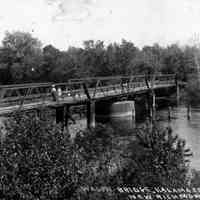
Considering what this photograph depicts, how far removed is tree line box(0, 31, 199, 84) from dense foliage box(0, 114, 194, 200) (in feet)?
222

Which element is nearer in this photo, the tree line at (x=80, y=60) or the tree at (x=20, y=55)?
the tree line at (x=80, y=60)

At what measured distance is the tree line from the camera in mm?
84625

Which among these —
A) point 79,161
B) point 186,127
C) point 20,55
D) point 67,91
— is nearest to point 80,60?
point 20,55

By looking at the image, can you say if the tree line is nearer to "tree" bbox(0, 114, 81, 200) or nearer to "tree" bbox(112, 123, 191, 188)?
"tree" bbox(112, 123, 191, 188)

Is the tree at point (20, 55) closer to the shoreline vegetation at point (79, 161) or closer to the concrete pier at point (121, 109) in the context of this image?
the concrete pier at point (121, 109)

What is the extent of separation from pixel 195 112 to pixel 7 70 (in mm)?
52545

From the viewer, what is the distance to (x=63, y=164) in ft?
32.7

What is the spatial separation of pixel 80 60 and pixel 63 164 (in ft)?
265

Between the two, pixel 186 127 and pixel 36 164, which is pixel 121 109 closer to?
pixel 186 127

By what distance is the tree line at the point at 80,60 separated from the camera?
84.6m

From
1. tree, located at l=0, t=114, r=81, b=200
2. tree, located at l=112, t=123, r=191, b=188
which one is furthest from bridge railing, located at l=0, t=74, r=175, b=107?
tree, located at l=0, t=114, r=81, b=200

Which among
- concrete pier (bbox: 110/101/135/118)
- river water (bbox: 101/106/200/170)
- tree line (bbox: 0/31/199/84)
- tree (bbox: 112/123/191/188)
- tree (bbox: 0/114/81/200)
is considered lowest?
river water (bbox: 101/106/200/170)

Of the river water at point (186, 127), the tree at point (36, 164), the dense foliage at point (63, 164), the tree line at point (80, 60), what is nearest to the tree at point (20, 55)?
the tree line at point (80, 60)

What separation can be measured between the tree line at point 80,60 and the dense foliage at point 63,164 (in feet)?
222
